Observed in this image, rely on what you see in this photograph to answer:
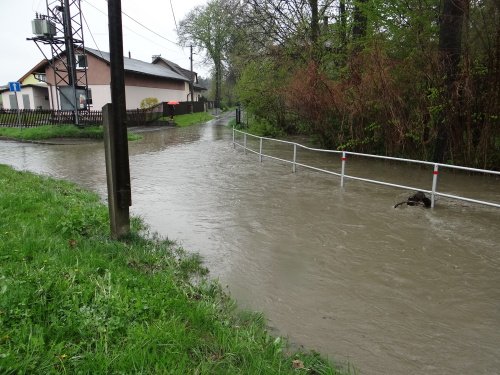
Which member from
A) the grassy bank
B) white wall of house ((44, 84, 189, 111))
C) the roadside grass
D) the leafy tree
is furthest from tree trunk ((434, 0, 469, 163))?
the leafy tree

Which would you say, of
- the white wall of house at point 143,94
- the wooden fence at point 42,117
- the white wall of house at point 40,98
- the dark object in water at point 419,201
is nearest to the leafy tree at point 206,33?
the white wall of house at point 143,94

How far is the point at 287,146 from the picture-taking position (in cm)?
2134

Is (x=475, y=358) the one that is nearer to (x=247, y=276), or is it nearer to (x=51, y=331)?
(x=247, y=276)

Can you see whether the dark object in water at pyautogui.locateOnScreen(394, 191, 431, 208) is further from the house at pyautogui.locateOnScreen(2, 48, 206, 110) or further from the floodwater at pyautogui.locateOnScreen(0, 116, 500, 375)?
the house at pyautogui.locateOnScreen(2, 48, 206, 110)

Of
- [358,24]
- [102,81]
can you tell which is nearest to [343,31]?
[358,24]

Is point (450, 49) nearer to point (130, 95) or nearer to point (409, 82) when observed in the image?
point (409, 82)

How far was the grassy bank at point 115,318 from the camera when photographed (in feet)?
9.23

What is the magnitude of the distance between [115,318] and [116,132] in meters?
2.94

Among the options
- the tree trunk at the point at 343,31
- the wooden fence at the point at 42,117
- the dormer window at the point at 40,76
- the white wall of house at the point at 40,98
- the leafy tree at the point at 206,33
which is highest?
the leafy tree at the point at 206,33

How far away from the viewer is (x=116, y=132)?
560 centimetres

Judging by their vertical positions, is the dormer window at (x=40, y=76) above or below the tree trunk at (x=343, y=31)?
below

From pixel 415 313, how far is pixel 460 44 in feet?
32.5

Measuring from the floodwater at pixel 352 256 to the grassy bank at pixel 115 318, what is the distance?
60 centimetres

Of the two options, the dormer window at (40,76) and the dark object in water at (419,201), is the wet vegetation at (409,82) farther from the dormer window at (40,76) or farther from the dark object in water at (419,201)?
the dormer window at (40,76)
